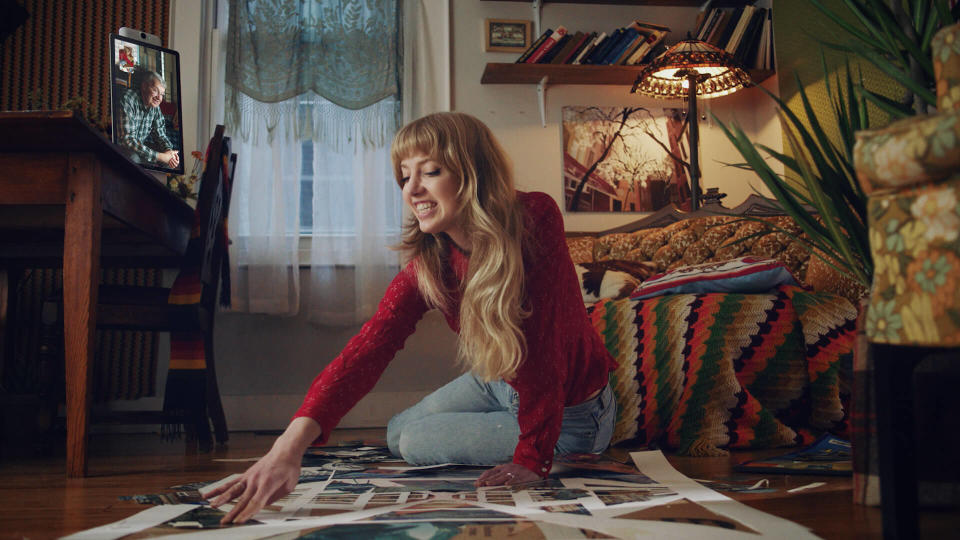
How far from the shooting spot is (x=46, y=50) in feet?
9.45

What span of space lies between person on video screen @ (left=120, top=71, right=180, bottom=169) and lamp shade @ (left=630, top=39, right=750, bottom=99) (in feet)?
5.90

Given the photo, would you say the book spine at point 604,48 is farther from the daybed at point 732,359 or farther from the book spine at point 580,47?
the daybed at point 732,359

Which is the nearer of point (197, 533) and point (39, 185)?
point (197, 533)

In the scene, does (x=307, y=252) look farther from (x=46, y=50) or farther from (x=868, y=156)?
(x=868, y=156)

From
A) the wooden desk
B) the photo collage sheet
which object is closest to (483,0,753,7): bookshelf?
the wooden desk

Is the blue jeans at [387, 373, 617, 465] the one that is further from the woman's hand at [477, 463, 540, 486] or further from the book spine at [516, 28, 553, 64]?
the book spine at [516, 28, 553, 64]

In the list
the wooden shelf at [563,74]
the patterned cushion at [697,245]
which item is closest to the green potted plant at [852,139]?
the patterned cushion at [697,245]

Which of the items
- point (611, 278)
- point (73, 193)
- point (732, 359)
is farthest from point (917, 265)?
point (611, 278)

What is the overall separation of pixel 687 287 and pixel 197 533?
1556mm

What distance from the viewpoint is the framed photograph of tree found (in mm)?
3129

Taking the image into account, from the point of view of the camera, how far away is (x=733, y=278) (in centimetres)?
193

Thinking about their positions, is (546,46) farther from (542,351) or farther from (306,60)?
(542,351)

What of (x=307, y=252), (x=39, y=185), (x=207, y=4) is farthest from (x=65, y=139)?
(x=207, y=4)

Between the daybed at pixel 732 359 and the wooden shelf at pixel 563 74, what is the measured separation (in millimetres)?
1258
